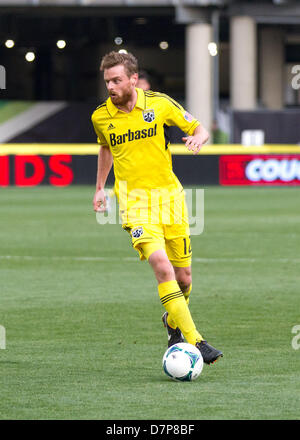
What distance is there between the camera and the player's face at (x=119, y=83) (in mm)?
7750

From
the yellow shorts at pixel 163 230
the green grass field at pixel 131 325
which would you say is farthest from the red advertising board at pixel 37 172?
the yellow shorts at pixel 163 230

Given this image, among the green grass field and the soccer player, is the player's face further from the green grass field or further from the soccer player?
the green grass field

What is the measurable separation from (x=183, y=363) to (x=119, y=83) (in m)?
2.00

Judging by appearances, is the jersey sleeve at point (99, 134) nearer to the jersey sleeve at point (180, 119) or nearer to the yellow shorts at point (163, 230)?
the jersey sleeve at point (180, 119)

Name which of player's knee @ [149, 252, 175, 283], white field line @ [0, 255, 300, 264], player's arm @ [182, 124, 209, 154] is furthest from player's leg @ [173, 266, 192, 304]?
white field line @ [0, 255, 300, 264]

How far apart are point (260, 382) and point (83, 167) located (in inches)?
1012

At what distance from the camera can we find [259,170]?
32750mm

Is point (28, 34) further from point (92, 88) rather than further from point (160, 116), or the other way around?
point (160, 116)

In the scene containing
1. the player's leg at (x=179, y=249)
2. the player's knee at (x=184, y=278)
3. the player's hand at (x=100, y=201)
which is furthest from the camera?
the player's knee at (x=184, y=278)

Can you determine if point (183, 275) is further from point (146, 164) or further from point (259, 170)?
point (259, 170)

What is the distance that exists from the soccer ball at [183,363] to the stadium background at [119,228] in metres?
0.14

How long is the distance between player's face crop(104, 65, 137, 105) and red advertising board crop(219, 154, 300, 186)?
80.1 feet

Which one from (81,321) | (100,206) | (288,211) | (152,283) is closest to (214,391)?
(100,206)

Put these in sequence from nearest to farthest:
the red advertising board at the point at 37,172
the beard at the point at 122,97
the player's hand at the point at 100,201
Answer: the beard at the point at 122,97
the player's hand at the point at 100,201
the red advertising board at the point at 37,172
